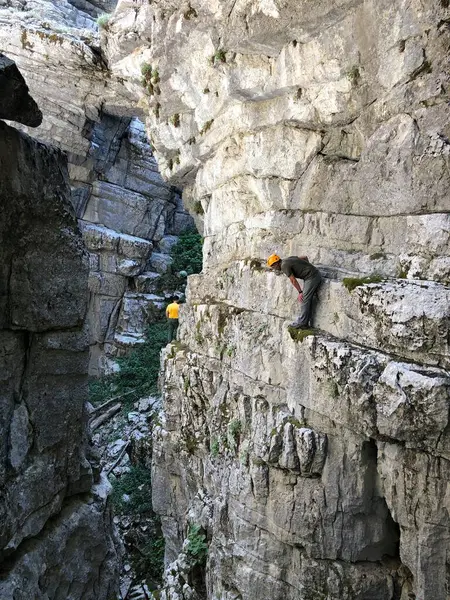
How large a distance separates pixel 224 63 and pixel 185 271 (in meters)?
13.4

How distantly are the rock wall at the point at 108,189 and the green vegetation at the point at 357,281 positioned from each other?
43.4 feet

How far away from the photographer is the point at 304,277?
709 centimetres

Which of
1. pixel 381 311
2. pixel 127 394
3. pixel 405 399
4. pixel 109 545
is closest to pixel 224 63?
pixel 381 311

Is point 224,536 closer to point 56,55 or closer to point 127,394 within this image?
point 127,394

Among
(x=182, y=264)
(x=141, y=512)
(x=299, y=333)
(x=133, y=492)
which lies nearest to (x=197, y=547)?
(x=299, y=333)

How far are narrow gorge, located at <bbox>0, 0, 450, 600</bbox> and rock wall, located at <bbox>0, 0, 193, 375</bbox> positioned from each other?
272 inches

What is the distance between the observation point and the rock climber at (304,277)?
277 inches

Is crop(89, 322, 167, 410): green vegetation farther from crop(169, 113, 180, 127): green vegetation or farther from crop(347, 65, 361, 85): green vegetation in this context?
crop(347, 65, 361, 85): green vegetation

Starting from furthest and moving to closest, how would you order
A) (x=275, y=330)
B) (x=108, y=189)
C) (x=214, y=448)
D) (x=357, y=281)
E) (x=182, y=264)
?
1. (x=182, y=264)
2. (x=108, y=189)
3. (x=214, y=448)
4. (x=275, y=330)
5. (x=357, y=281)

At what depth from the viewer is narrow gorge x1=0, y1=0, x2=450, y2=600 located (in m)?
5.39

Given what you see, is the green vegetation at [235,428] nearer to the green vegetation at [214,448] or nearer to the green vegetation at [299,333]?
the green vegetation at [214,448]

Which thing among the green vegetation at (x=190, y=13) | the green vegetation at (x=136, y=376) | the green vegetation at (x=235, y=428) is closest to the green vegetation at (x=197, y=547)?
the green vegetation at (x=235, y=428)

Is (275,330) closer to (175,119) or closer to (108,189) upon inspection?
(175,119)

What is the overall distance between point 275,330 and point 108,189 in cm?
1578
